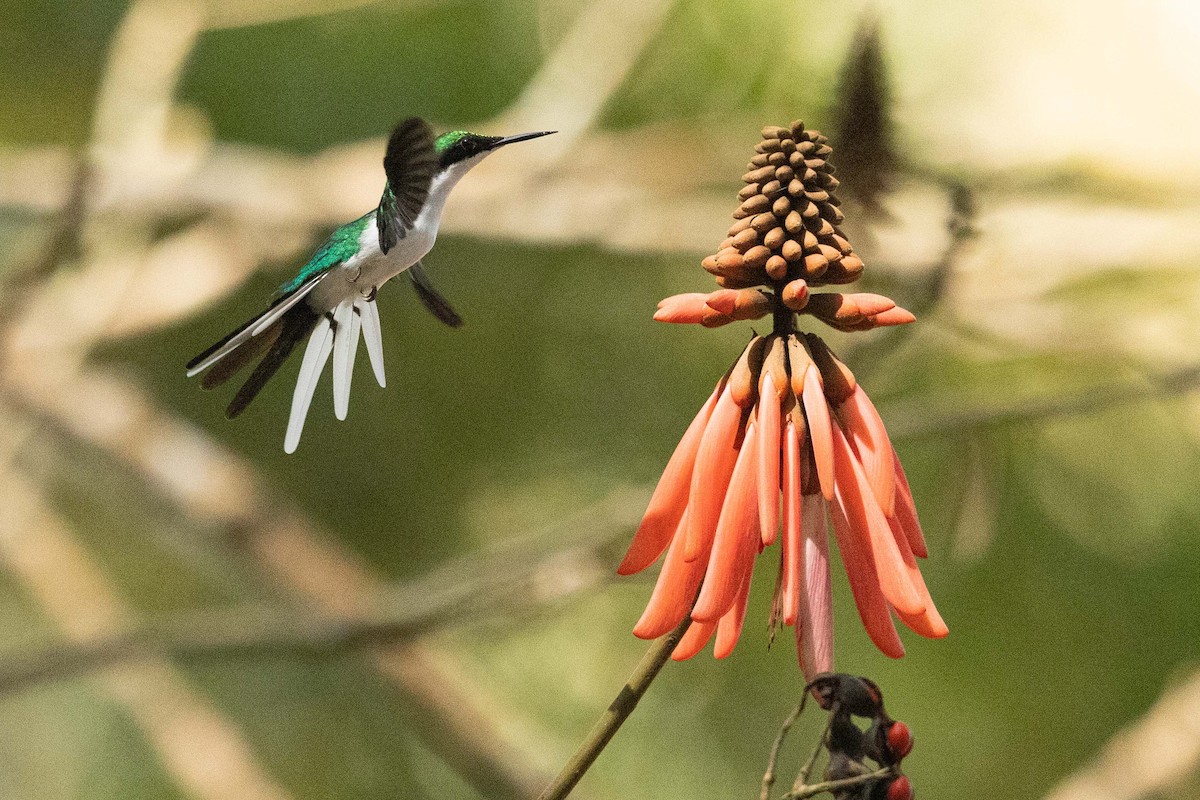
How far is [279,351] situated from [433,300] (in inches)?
4.3

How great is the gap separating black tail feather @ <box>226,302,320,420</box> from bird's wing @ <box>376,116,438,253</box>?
0.08 meters

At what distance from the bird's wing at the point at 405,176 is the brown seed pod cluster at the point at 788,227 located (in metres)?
0.20

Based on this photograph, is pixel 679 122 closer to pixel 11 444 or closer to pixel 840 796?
pixel 11 444

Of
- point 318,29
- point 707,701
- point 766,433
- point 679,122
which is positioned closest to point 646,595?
point 707,701

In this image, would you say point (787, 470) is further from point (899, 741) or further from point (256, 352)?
point (256, 352)

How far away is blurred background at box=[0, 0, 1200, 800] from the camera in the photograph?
2908 mm

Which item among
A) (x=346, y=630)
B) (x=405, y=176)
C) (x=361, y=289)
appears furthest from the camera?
(x=346, y=630)

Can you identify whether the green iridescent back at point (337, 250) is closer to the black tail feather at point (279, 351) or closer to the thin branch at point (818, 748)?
the black tail feather at point (279, 351)

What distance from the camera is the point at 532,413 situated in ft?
16.1

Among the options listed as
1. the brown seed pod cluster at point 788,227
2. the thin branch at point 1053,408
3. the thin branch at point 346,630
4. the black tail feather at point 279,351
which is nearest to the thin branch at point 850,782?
the brown seed pod cluster at point 788,227

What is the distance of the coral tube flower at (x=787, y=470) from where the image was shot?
70 centimetres

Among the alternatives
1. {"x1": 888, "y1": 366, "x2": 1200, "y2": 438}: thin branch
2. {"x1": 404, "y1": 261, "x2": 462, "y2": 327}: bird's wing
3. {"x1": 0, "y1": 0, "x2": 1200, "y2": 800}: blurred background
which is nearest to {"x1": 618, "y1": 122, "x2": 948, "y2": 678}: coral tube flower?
{"x1": 404, "y1": 261, "x2": 462, "y2": 327}: bird's wing

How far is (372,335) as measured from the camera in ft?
2.71

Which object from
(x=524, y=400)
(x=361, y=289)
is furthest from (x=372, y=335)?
(x=524, y=400)
